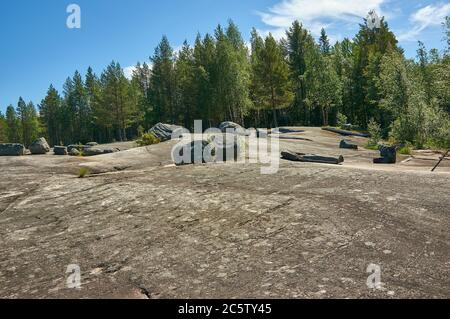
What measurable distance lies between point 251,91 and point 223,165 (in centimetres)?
5514

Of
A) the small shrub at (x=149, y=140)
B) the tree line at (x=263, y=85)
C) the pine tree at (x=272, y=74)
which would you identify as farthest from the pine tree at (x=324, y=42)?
the small shrub at (x=149, y=140)

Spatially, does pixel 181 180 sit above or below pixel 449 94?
below

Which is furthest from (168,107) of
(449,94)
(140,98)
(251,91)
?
(449,94)

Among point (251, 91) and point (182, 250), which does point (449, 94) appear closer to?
point (182, 250)

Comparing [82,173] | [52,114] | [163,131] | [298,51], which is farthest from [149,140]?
[52,114]

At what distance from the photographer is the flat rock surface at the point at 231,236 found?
5625 millimetres

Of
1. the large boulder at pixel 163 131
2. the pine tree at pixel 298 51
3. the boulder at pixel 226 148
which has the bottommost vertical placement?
the boulder at pixel 226 148

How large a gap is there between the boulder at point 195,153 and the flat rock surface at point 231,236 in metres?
4.35

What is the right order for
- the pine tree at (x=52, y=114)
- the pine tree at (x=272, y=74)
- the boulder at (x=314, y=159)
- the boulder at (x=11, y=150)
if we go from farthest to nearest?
the pine tree at (x=52, y=114) → the pine tree at (x=272, y=74) → the boulder at (x=11, y=150) → the boulder at (x=314, y=159)

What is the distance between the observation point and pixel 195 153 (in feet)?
57.5

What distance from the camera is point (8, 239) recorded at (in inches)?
316

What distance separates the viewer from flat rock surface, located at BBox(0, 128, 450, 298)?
5.62 metres

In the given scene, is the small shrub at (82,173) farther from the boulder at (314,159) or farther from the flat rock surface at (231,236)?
the boulder at (314,159)
